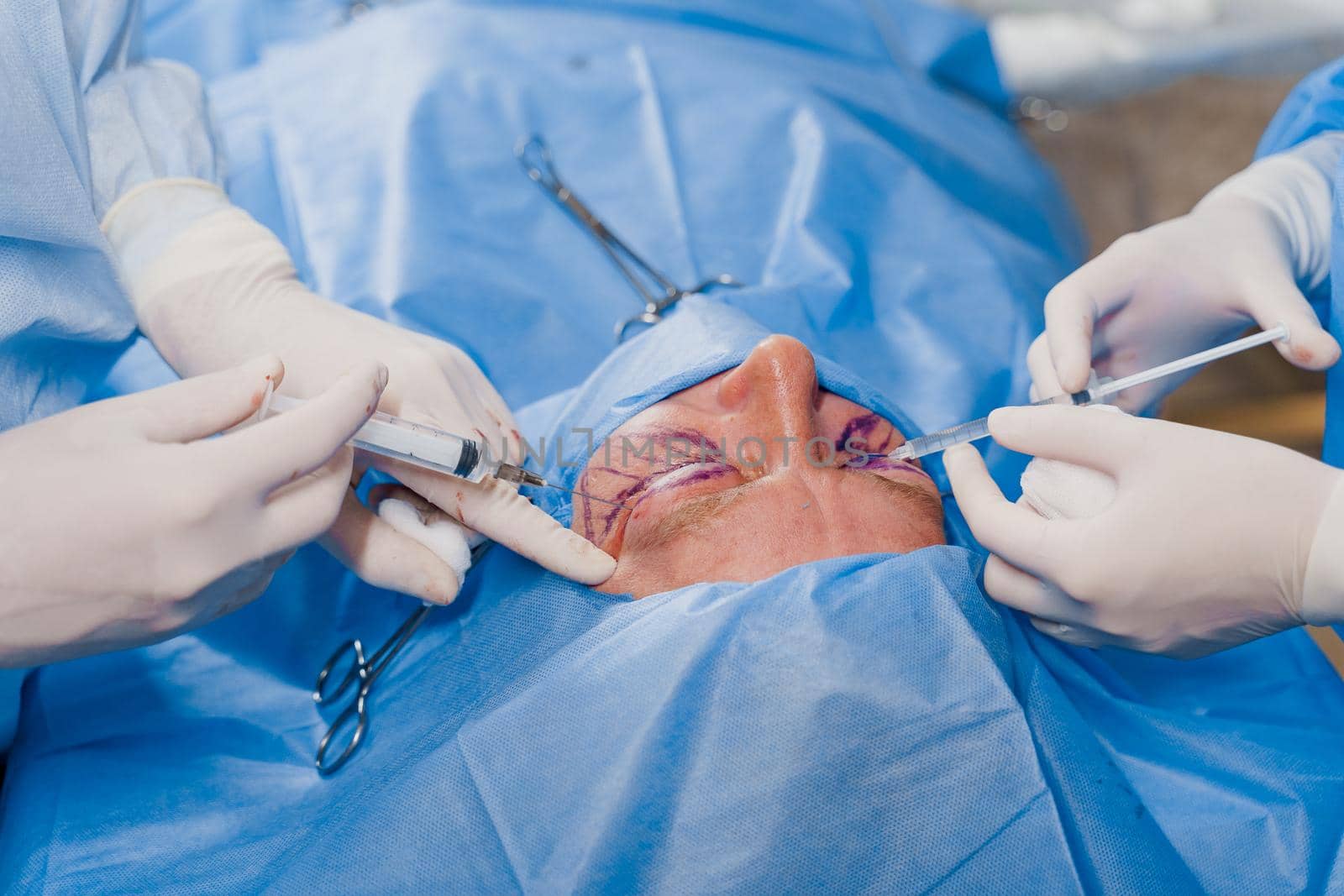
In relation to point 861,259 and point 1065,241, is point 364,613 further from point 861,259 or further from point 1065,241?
point 1065,241

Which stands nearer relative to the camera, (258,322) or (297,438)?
(297,438)

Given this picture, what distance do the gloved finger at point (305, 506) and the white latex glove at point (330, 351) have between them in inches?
4.0

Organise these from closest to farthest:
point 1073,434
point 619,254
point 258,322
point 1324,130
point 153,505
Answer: point 153,505, point 1073,434, point 258,322, point 1324,130, point 619,254

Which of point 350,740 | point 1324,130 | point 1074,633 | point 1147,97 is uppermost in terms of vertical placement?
point 1324,130

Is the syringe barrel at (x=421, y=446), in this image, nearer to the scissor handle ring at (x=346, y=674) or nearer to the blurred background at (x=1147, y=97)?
the scissor handle ring at (x=346, y=674)

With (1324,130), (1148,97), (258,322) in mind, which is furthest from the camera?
(1148,97)

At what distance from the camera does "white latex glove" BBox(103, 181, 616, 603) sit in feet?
3.87

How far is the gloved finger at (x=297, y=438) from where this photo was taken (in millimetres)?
1023

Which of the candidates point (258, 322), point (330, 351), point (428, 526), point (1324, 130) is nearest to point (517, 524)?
point (428, 526)

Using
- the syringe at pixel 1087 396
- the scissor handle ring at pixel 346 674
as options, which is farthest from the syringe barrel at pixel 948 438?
the scissor handle ring at pixel 346 674

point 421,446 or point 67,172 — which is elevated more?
point 67,172

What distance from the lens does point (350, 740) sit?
129cm

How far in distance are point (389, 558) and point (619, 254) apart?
81 centimetres

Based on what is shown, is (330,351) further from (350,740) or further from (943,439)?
(943,439)
